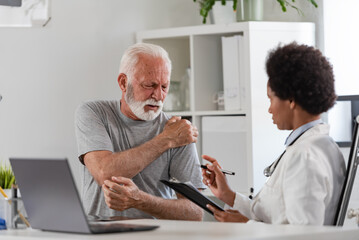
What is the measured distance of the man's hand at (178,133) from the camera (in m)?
2.71

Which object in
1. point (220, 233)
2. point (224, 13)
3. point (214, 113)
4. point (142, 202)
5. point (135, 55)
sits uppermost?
point (224, 13)

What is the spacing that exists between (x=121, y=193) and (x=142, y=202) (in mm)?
105

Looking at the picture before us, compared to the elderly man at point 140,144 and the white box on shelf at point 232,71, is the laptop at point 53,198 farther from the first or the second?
the white box on shelf at point 232,71

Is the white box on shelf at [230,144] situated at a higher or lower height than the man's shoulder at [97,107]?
lower

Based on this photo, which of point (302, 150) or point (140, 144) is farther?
point (140, 144)

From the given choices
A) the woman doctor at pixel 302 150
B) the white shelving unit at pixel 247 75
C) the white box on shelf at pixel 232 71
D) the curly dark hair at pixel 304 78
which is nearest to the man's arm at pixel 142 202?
the woman doctor at pixel 302 150

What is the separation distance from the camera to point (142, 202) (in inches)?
99.3

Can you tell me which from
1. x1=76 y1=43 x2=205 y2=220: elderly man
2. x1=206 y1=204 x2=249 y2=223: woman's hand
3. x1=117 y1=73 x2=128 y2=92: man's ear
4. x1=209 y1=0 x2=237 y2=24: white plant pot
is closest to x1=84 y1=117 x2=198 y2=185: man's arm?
x1=76 y1=43 x2=205 y2=220: elderly man

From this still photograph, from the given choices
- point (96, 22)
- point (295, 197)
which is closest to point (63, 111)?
point (96, 22)

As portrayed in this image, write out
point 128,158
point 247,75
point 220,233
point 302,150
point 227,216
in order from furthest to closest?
point 247,75 → point 128,158 → point 227,216 → point 302,150 → point 220,233

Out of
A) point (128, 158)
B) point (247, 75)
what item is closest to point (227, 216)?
point (128, 158)

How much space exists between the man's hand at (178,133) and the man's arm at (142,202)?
0.23m

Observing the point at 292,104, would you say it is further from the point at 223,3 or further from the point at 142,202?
the point at 223,3

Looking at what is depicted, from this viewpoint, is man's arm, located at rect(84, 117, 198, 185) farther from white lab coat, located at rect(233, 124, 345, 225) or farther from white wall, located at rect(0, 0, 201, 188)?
white wall, located at rect(0, 0, 201, 188)
